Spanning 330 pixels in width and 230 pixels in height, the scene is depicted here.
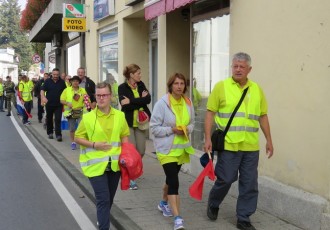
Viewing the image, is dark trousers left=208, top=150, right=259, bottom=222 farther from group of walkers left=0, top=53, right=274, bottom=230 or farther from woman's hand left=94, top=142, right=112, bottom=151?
woman's hand left=94, top=142, right=112, bottom=151

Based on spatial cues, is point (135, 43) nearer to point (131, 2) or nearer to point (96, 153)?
point (131, 2)

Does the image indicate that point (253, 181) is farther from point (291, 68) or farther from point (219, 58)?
point (219, 58)

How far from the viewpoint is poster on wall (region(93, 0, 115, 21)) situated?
13250 millimetres

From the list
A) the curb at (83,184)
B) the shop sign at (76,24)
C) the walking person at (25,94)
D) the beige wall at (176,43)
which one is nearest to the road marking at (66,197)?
the curb at (83,184)

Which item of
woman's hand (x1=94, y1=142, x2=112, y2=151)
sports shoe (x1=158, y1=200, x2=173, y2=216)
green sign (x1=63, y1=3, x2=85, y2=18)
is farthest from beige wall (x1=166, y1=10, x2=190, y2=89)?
green sign (x1=63, y1=3, x2=85, y2=18)

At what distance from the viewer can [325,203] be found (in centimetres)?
471

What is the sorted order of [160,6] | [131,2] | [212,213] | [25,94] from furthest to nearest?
[25,94] < [131,2] < [160,6] < [212,213]

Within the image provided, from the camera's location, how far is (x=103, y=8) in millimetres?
14047

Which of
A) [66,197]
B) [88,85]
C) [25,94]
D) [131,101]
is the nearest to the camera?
[131,101]

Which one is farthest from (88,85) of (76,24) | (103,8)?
(76,24)

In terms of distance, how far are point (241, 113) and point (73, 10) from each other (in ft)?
39.9

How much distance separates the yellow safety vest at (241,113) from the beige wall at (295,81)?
56 centimetres

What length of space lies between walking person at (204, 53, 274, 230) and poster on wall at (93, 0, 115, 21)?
8.89m

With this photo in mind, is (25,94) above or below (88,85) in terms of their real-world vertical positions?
below
